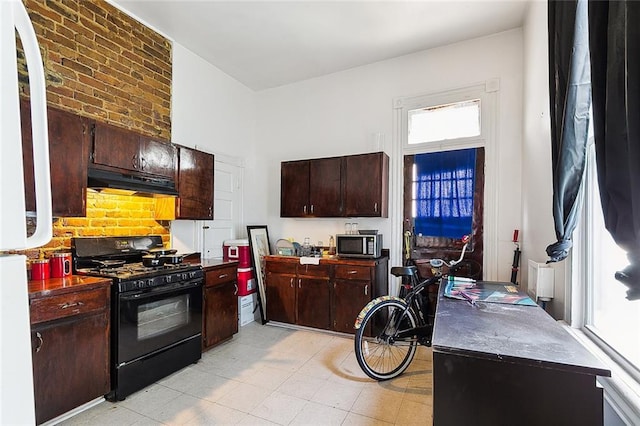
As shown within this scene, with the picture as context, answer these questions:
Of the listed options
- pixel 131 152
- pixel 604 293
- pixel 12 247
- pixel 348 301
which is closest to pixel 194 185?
pixel 131 152

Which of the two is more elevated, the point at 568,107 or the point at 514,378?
the point at 568,107

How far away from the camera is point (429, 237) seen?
12.6 ft

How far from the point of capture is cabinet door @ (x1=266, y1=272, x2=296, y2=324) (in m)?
4.05

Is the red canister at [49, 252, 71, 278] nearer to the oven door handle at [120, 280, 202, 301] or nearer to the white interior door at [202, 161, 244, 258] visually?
the oven door handle at [120, 280, 202, 301]

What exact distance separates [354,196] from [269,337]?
2.06 metres

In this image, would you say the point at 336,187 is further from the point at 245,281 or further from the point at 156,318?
the point at 156,318

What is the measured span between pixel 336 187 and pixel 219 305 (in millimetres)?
2037

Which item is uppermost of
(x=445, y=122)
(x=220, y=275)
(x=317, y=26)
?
(x=317, y=26)

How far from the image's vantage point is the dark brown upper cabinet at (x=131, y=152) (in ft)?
8.61

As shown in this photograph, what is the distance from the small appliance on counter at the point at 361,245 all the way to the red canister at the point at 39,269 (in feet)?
9.25

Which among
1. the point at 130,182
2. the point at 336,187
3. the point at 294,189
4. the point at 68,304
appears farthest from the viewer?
the point at 294,189

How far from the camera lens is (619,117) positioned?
3.11 ft

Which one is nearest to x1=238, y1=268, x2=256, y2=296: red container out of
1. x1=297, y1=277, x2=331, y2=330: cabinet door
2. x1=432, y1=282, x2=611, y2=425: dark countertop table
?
x1=297, y1=277, x2=331, y2=330: cabinet door

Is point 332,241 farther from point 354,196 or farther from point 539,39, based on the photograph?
point 539,39
